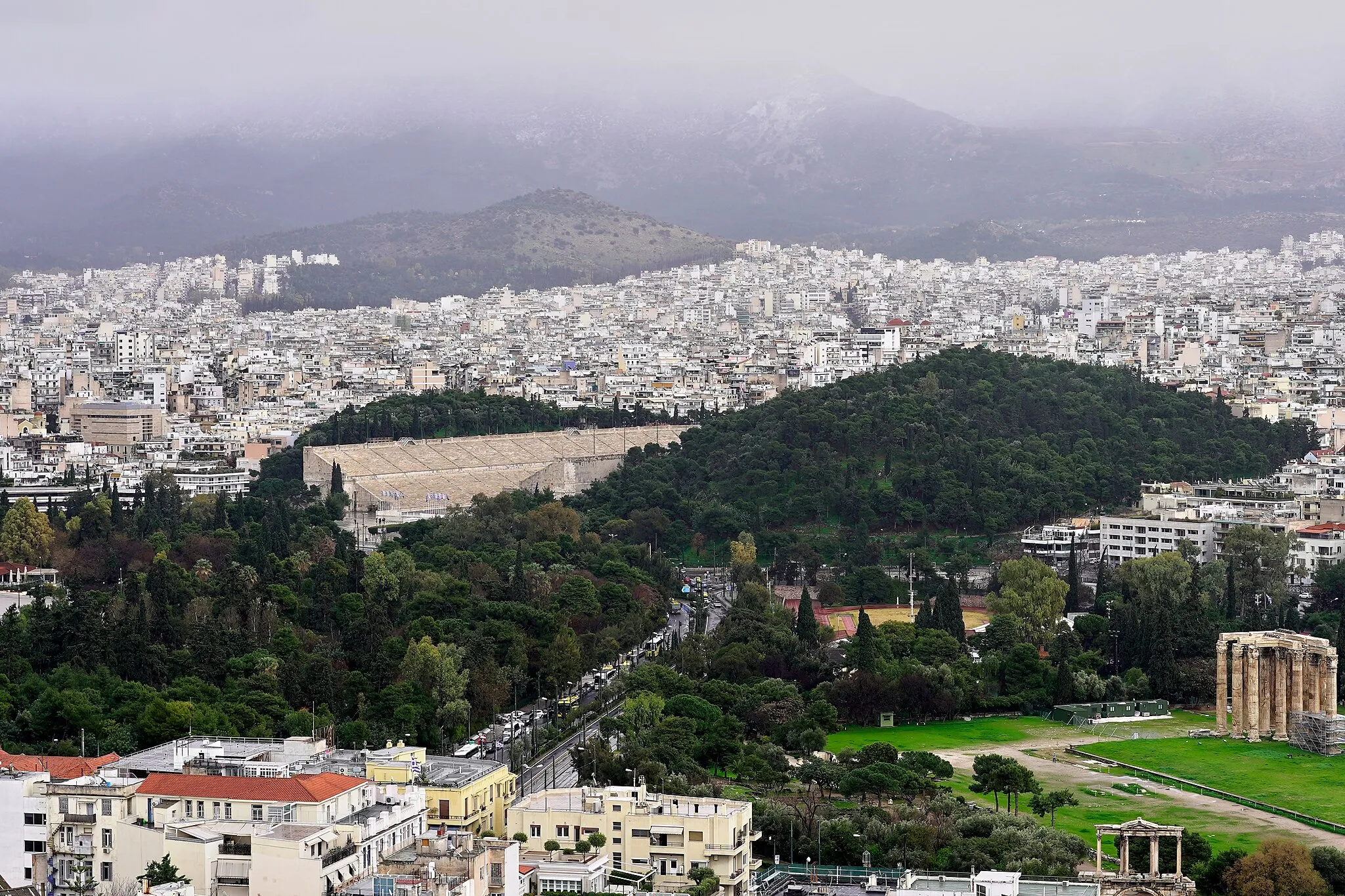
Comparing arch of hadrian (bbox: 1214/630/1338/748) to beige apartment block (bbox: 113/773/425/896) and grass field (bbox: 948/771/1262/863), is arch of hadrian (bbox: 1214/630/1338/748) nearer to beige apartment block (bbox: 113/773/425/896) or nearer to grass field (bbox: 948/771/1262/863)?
grass field (bbox: 948/771/1262/863)

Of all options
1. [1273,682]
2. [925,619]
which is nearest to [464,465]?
[925,619]

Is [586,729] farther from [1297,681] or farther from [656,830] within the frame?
[1297,681]

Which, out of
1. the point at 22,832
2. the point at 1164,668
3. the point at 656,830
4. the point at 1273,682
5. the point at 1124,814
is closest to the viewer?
the point at 22,832

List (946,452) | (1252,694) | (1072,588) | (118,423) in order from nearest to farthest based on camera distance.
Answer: (1252,694) < (1072,588) < (946,452) < (118,423)

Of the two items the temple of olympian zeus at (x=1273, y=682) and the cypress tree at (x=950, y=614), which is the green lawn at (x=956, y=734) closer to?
the temple of olympian zeus at (x=1273, y=682)

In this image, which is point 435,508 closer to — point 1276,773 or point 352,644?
point 352,644

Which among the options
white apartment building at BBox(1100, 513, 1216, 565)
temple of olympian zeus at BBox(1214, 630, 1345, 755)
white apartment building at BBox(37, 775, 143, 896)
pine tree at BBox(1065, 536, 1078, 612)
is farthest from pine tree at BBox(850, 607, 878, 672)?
white apartment building at BBox(37, 775, 143, 896)

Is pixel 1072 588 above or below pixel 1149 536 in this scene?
→ below

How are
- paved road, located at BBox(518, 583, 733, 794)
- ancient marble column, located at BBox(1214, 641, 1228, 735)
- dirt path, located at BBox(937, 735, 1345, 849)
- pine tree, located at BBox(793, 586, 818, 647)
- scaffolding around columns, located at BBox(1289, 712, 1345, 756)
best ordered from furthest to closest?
pine tree, located at BBox(793, 586, 818, 647) < ancient marble column, located at BBox(1214, 641, 1228, 735) < scaffolding around columns, located at BBox(1289, 712, 1345, 756) < paved road, located at BBox(518, 583, 733, 794) < dirt path, located at BBox(937, 735, 1345, 849)
